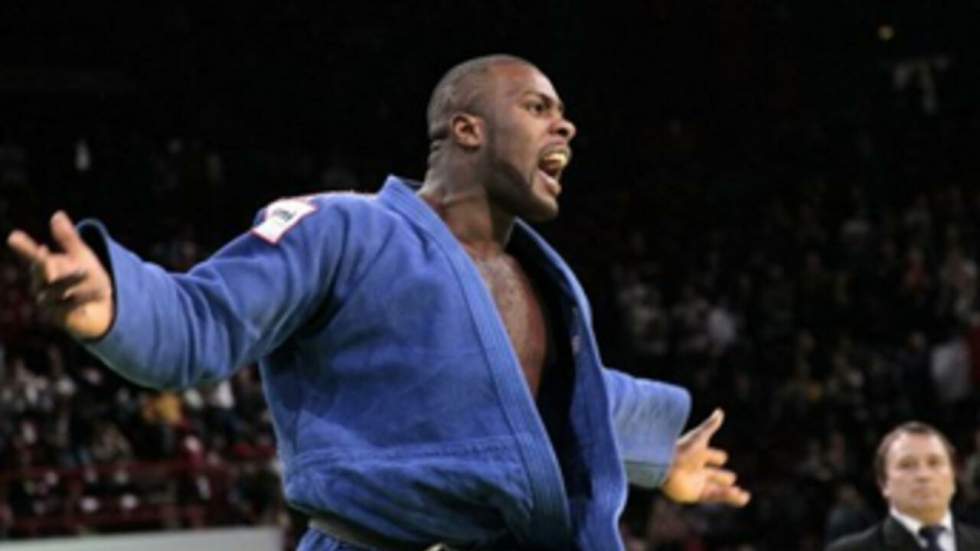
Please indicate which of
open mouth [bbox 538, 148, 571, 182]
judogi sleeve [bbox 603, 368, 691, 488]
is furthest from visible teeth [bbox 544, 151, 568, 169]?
judogi sleeve [bbox 603, 368, 691, 488]

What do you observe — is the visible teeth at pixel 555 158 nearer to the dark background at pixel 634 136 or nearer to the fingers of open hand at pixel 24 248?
the fingers of open hand at pixel 24 248

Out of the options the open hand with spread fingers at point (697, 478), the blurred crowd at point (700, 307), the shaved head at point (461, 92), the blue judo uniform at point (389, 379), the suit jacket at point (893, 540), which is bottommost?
the blurred crowd at point (700, 307)

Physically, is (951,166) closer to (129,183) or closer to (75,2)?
(129,183)

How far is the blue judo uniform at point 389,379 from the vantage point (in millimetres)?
3084

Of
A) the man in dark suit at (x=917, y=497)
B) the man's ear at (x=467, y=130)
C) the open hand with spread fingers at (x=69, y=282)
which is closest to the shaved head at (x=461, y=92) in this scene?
the man's ear at (x=467, y=130)

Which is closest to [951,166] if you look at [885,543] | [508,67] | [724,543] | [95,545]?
[724,543]

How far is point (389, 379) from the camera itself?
10.3 ft

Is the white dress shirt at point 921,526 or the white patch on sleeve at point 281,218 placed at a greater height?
the white patch on sleeve at point 281,218

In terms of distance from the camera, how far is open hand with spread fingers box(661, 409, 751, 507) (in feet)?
13.0

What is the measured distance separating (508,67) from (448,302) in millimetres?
472

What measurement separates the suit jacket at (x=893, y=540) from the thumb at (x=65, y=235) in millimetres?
3586

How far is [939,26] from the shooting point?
2078 cm

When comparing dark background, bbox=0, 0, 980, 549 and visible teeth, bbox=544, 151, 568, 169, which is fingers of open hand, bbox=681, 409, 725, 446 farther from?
dark background, bbox=0, 0, 980, 549

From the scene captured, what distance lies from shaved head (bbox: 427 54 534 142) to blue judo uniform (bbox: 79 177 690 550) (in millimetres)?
217
